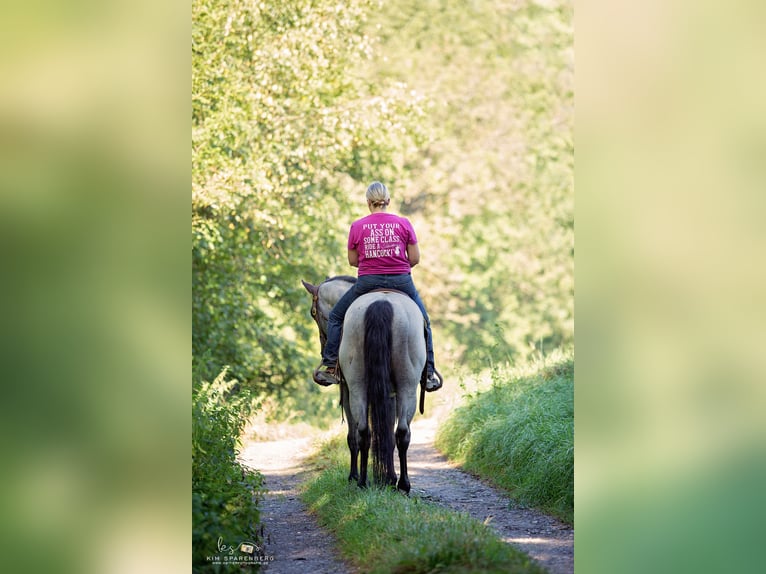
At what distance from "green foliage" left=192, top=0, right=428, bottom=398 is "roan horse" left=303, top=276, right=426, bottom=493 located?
359 cm

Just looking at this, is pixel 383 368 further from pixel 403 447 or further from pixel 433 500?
pixel 433 500

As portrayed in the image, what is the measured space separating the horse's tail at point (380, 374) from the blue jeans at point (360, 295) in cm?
32

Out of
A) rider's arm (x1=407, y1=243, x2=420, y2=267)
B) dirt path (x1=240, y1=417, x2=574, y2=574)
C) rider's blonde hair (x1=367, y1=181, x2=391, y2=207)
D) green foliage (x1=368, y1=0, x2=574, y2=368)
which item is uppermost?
green foliage (x1=368, y1=0, x2=574, y2=368)

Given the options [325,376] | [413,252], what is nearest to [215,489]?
[325,376]

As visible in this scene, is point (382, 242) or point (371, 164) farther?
point (371, 164)

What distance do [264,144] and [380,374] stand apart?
18.5 feet

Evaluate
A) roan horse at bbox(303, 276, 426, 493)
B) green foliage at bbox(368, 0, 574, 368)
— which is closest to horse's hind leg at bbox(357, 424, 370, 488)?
roan horse at bbox(303, 276, 426, 493)

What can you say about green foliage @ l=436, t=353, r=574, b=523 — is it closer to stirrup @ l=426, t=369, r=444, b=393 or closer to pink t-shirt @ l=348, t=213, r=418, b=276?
stirrup @ l=426, t=369, r=444, b=393

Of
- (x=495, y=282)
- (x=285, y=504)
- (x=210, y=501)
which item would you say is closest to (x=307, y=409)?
(x=495, y=282)

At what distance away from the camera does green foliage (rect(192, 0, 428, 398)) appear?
10352 millimetres

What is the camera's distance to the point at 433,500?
7.28 m
